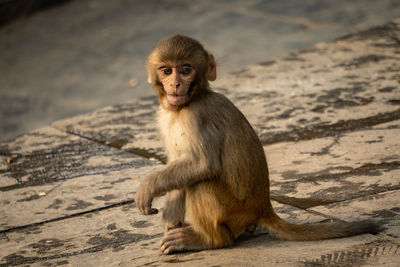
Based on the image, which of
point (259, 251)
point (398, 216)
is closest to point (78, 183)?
point (259, 251)

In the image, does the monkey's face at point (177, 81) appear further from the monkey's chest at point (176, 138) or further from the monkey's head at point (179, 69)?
the monkey's chest at point (176, 138)

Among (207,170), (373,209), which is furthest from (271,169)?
(207,170)

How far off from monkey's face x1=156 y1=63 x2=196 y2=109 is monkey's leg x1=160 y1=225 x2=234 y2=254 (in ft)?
2.38

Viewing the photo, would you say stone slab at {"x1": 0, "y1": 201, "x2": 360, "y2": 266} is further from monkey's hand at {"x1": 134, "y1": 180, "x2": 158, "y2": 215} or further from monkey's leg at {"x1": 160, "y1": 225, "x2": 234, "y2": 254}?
monkey's hand at {"x1": 134, "y1": 180, "x2": 158, "y2": 215}

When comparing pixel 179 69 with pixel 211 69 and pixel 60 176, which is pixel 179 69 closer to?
pixel 211 69

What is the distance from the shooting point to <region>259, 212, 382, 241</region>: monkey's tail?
388 cm

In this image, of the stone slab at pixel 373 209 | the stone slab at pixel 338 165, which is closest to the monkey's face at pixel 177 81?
the stone slab at pixel 373 209

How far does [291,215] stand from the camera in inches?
174

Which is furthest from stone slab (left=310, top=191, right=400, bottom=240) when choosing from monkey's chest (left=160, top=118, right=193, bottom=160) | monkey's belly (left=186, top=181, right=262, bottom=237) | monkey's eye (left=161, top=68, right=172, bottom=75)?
monkey's eye (left=161, top=68, right=172, bottom=75)

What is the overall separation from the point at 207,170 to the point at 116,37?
757 cm

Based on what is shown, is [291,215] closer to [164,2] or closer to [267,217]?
[267,217]

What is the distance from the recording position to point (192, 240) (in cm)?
401

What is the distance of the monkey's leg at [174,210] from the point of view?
13.5 feet

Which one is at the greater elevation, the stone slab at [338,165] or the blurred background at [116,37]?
the blurred background at [116,37]
